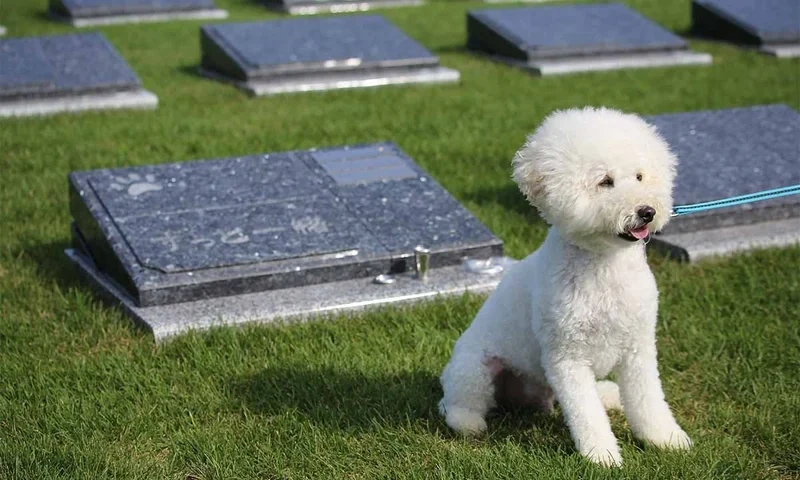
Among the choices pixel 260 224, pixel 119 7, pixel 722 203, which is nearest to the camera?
pixel 722 203

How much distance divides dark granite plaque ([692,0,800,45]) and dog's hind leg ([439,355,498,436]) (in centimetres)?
843

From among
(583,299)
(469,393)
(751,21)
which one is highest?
(583,299)

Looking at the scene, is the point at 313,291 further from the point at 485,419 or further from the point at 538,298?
the point at 538,298

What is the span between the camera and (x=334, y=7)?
14594 mm

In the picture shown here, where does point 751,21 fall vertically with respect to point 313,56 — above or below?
below

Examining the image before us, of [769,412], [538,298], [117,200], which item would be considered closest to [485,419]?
[538,298]

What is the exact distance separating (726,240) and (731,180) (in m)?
0.36

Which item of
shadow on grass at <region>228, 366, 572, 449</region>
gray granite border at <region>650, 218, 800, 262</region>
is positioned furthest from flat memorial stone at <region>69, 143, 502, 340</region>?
gray granite border at <region>650, 218, 800, 262</region>

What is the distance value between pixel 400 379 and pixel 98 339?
1391 mm

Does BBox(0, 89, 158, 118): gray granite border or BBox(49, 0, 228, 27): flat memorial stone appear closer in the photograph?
BBox(0, 89, 158, 118): gray granite border

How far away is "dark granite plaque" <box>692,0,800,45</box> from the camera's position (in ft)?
38.4

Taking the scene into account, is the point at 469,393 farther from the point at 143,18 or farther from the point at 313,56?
the point at 143,18

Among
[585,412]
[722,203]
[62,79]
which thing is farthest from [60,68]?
[585,412]

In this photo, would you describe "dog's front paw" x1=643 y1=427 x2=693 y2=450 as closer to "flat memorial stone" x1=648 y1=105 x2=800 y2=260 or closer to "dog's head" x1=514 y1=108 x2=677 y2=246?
"dog's head" x1=514 y1=108 x2=677 y2=246
